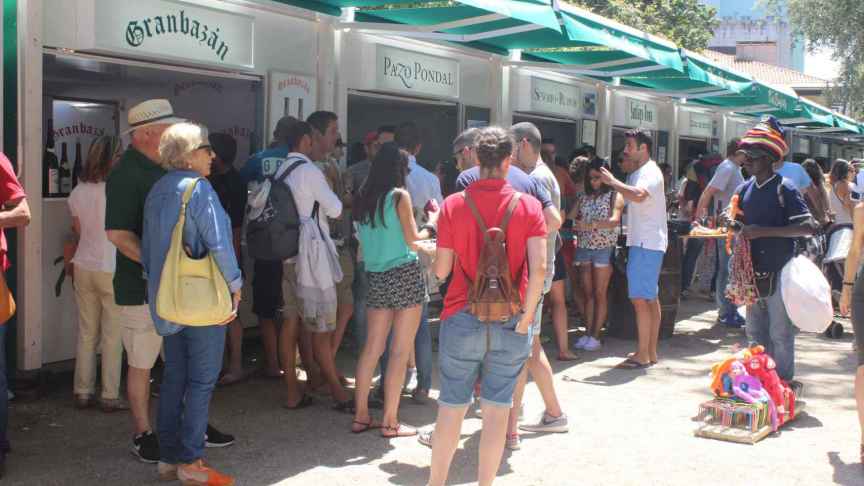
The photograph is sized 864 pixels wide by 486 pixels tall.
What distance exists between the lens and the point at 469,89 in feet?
31.5

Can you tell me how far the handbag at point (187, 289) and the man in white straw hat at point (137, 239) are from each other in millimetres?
391

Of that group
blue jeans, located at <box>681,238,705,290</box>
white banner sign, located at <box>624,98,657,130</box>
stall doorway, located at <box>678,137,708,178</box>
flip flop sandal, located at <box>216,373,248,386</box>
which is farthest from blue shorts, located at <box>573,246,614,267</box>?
stall doorway, located at <box>678,137,708,178</box>

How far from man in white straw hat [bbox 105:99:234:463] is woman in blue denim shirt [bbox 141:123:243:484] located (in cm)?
21

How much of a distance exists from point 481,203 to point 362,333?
207cm

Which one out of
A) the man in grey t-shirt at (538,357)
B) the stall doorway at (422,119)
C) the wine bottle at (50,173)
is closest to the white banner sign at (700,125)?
the stall doorway at (422,119)

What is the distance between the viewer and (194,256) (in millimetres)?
4090

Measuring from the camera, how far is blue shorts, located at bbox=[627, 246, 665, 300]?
23.0 feet

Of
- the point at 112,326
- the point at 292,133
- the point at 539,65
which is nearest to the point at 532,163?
the point at 292,133

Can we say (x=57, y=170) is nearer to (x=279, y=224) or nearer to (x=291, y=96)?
(x=291, y=96)

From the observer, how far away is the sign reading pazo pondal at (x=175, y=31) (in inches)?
230

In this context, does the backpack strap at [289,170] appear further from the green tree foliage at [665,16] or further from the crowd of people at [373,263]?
the green tree foliage at [665,16]

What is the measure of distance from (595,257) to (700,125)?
8.77 m

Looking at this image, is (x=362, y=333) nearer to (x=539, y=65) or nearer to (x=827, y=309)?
(x=827, y=309)

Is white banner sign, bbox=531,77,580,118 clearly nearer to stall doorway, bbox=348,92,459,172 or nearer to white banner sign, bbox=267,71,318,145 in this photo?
stall doorway, bbox=348,92,459,172
